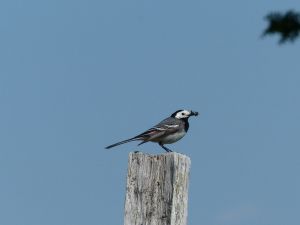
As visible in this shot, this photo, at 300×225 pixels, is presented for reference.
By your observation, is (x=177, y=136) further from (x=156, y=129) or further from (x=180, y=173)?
(x=180, y=173)

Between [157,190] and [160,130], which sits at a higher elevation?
[160,130]

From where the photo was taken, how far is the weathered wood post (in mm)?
3809

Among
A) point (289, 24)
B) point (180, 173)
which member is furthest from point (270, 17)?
point (180, 173)

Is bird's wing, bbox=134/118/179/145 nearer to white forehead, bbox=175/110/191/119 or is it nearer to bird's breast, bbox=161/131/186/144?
bird's breast, bbox=161/131/186/144

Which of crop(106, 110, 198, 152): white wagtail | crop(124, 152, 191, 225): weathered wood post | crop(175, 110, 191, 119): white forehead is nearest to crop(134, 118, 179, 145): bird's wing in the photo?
crop(106, 110, 198, 152): white wagtail

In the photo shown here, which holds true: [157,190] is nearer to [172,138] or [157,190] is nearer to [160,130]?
[160,130]

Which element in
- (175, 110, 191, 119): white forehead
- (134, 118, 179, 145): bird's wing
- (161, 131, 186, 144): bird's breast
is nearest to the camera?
(134, 118, 179, 145): bird's wing

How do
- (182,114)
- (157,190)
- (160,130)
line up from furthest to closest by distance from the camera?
(182,114), (160,130), (157,190)

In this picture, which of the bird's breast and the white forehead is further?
the white forehead

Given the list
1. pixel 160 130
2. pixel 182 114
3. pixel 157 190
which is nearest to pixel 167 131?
pixel 160 130

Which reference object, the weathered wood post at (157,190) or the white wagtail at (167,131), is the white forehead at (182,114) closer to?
the white wagtail at (167,131)

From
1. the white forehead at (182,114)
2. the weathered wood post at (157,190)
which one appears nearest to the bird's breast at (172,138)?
the white forehead at (182,114)

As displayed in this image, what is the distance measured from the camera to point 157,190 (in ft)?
12.7

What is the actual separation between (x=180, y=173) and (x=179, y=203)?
19 cm
